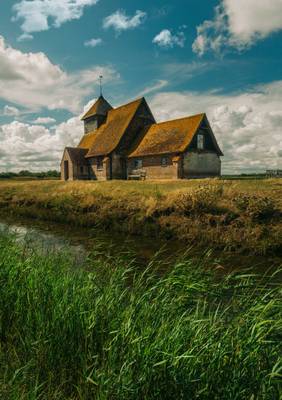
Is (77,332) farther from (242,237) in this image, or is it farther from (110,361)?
(242,237)

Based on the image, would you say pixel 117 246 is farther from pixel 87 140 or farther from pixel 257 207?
pixel 87 140

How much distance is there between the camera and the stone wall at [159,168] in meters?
27.0

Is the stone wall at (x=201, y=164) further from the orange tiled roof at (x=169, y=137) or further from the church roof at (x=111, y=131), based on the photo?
the church roof at (x=111, y=131)

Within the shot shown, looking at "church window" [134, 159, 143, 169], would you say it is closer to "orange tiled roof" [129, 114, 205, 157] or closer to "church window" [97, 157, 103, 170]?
"orange tiled roof" [129, 114, 205, 157]

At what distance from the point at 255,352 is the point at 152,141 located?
91.3ft

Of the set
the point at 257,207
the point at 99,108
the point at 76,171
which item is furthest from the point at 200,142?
the point at 257,207

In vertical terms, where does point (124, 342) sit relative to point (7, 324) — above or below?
above

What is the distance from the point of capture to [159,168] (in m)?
28.3

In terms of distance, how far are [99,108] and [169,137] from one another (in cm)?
1443

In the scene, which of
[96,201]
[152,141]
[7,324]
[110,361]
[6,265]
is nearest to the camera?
[110,361]

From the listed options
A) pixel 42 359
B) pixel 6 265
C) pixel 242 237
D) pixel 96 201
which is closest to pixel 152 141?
pixel 96 201

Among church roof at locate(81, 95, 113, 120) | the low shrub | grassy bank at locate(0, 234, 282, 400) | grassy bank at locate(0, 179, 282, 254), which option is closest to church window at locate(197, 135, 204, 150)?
grassy bank at locate(0, 179, 282, 254)

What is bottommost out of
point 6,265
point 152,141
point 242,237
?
point 242,237

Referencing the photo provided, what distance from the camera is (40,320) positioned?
3.81 metres
